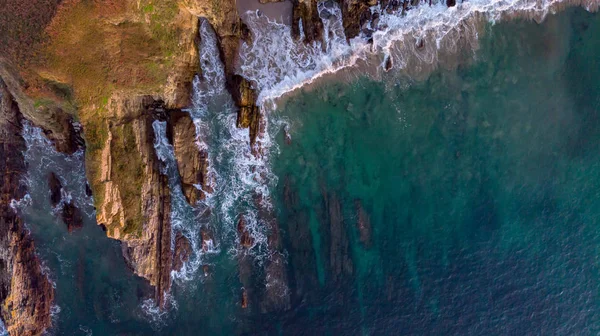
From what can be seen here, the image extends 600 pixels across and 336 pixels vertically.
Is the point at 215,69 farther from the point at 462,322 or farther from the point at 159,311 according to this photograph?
the point at 462,322

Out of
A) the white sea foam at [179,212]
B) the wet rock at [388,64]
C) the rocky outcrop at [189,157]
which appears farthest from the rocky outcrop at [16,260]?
the wet rock at [388,64]

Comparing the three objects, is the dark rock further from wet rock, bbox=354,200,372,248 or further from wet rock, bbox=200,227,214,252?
wet rock, bbox=200,227,214,252

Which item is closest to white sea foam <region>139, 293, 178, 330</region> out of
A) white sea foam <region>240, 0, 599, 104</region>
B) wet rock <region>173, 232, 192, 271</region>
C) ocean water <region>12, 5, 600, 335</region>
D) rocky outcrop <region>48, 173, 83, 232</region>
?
ocean water <region>12, 5, 600, 335</region>

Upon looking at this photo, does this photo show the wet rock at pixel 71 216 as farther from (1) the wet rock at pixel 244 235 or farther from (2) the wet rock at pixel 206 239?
(1) the wet rock at pixel 244 235

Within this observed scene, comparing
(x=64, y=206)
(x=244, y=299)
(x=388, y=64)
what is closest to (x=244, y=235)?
(x=244, y=299)

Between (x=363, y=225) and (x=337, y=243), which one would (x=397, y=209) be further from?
(x=337, y=243)

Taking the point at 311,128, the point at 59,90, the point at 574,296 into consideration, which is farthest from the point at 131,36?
the point at 574,296
